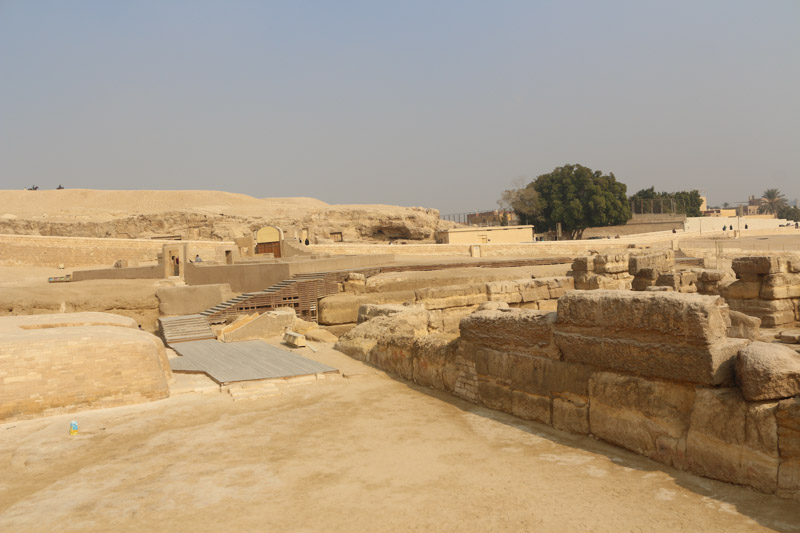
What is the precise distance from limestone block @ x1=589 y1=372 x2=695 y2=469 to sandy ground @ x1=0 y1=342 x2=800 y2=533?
0.13m

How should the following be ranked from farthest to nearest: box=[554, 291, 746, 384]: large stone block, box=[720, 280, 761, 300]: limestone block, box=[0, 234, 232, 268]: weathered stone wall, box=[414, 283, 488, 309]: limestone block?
box=[0, 234, 232, 268]: weathered stone wall → box=[414, 283, 488, 309]: limestone block → box=[720, 280, 761, 300]: limestone block → box=[554, 291, 746, 384]: large stone block

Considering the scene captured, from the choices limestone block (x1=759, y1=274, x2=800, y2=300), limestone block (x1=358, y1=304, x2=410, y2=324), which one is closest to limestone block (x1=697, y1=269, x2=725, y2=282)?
limestone block (x1=759, y1=274, x2=800, y2=300)

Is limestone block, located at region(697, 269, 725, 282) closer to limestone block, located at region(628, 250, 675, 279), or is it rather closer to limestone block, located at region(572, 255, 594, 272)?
limestone block, located at region(628, 250, 675, 279)

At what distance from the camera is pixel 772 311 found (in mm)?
10391

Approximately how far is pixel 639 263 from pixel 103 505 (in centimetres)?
1193

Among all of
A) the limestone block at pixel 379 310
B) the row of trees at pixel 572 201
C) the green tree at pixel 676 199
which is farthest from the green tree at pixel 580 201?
the limestone block at pixel 379 310

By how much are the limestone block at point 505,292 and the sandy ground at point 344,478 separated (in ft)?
16.8

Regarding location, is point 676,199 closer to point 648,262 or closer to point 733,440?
point 648,262

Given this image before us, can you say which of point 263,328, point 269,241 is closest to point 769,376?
point 263,328

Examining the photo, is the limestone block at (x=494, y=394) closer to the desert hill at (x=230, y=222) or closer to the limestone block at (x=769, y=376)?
the limestone block at (x=769, y=376)

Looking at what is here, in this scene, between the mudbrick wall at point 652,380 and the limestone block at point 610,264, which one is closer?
the mudbrick wall at point 652,380

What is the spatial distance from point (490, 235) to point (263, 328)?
26254 mm

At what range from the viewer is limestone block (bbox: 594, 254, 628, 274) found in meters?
12.9

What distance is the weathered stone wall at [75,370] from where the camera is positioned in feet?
21.1
